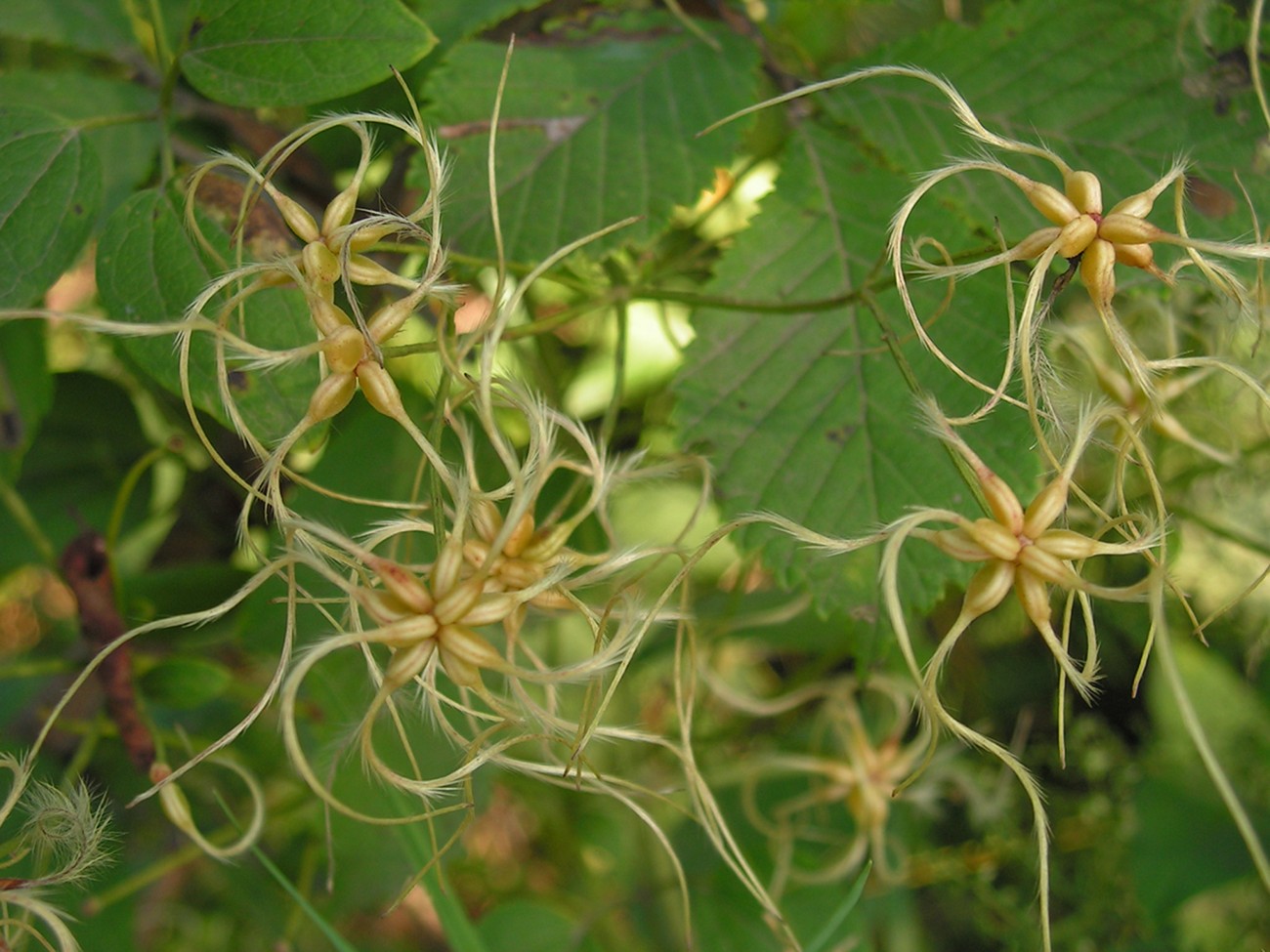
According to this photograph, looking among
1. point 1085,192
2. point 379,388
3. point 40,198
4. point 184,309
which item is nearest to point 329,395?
point 379,388

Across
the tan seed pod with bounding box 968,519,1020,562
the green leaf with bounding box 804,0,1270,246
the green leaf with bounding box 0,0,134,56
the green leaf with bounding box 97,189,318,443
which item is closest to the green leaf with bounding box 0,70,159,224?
the green leaf with bounding box 0,0,134,56

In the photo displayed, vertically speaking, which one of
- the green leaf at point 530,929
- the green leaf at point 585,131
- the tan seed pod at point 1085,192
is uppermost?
the green leaf at point 585,131

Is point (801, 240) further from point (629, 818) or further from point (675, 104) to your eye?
point (629, 818)

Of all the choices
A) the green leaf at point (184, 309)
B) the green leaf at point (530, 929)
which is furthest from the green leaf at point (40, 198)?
the green leaf at point (530, 929)

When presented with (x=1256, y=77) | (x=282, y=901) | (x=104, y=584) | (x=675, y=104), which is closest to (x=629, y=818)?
(x=282, y=901)

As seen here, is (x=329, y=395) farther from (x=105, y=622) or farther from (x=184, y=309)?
(x=105, y=622)

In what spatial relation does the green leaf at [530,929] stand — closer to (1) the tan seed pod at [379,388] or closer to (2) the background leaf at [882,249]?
(2) the background leaf at [882,249]
